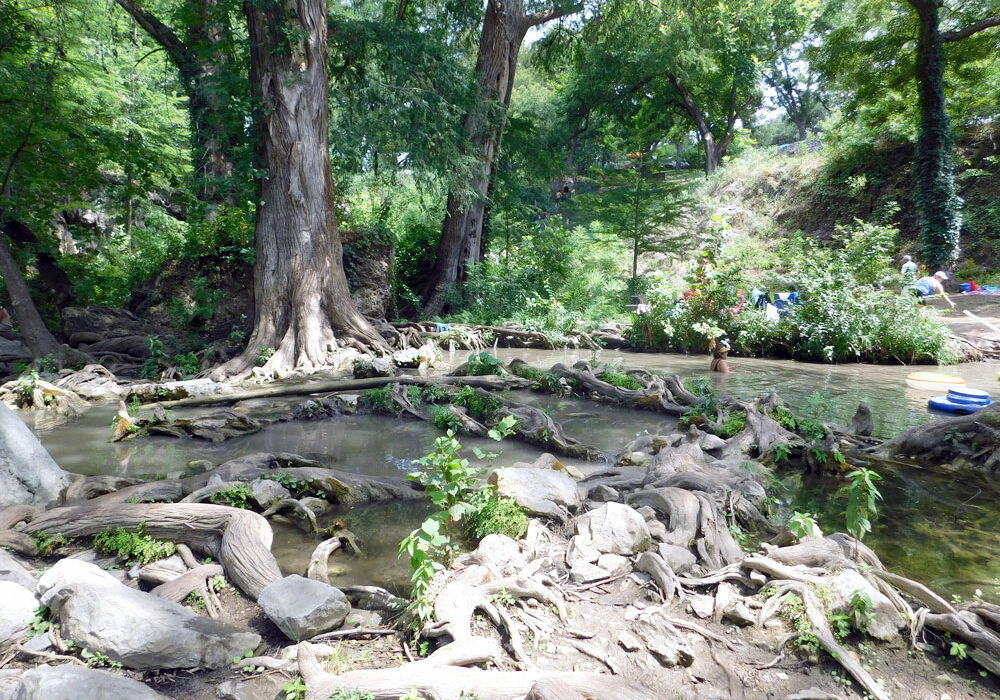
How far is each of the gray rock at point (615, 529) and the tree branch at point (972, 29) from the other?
23065 millimetres

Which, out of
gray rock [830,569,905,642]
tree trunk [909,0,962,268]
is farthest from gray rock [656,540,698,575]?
tree trunk [909,0,962,268]

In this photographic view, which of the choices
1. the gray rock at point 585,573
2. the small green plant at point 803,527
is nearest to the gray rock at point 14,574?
the gray rock at point 585,573

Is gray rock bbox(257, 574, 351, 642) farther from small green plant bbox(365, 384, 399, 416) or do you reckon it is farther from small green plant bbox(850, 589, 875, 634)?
small green plant bbox(365, 384, 399, 416)

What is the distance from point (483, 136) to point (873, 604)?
15.7m

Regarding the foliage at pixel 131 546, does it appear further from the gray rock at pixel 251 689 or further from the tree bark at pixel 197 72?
the tree bark at pixel 197 72

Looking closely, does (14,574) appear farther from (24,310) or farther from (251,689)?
(24,310)

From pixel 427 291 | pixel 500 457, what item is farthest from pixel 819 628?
pixel 427 291

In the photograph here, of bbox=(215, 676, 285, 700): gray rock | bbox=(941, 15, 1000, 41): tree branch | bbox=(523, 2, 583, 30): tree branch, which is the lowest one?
bbox=(215, 676, 285, 700): gray rock

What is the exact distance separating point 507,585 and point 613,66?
33.6 meters

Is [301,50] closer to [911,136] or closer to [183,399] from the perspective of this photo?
[183,399]

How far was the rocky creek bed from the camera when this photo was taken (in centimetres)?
259

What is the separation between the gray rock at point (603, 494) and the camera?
14.9 ft

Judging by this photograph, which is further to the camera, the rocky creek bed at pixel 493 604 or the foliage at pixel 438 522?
the foliage at pixel 438 522

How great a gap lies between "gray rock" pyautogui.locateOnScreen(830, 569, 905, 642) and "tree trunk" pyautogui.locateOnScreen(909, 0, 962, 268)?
20.5m
